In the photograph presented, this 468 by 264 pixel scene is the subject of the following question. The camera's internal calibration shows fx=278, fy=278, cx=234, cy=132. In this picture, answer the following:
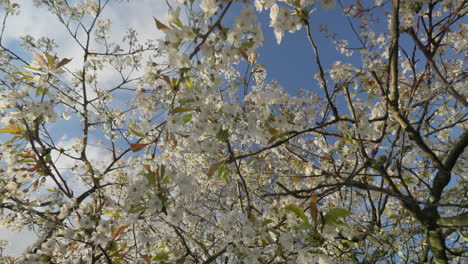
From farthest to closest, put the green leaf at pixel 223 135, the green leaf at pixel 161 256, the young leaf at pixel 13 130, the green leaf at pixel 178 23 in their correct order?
the young leaf at pixel 13 130
the green leaf at pixel 161 256
the green leaf at pixel 223 135
the green leaf at pixel 178 23

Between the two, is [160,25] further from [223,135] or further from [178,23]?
[223,135]

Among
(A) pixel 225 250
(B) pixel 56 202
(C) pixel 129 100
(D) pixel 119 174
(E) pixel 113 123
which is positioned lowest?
(A) pixel 225 250

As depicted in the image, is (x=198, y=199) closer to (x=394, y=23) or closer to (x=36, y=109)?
(x=36, y=109)

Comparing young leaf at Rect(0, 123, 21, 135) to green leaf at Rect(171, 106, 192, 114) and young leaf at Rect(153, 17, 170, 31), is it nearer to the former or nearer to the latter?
green leaf at Rect(171, 106, 192, 114)

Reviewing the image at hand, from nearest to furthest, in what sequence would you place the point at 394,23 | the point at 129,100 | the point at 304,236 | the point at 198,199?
the point at 304,236, the point at 394,23, the point at 129,100, the point at 198,199

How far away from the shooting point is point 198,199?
8.18 metres

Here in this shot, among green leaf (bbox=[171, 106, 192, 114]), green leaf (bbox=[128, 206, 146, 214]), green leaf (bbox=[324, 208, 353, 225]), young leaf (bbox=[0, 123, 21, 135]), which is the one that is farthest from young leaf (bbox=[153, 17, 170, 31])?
young leaf (bbox=[0, 123, 21, 135])

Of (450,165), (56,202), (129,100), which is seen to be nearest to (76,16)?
(129,100)

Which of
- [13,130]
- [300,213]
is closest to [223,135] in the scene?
[300,213]

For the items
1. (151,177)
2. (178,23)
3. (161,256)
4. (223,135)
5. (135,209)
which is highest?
(178,23)

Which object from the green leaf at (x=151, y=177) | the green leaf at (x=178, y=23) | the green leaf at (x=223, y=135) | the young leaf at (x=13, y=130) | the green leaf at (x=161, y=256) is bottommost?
the green leaf at (x=161, y=256)

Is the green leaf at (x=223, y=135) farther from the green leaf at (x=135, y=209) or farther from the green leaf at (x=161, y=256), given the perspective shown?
the green leaf at (x=161, y=256)

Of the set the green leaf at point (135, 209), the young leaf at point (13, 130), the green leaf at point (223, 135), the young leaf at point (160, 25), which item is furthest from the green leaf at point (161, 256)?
the young leaf at point (13, 130)

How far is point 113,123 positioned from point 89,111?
343 millimetres
